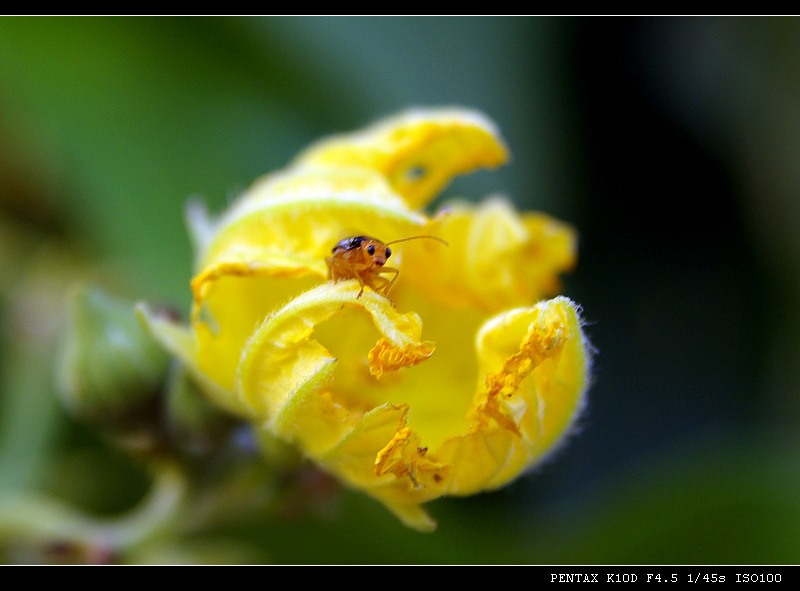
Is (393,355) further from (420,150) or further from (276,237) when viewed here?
(420,150)

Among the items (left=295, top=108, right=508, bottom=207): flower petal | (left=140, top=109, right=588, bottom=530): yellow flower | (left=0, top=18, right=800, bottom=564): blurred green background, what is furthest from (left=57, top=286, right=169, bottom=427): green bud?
(left=0, top=18, right=800, bottom=564): blurred green background

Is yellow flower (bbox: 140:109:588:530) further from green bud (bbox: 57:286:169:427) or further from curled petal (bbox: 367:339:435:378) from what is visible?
green bud (bbox: 57:286:169:427)

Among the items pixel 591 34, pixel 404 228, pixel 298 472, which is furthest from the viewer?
pixel 591 34

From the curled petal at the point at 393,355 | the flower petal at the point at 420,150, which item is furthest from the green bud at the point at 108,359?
the curled petal at the point at 393,355

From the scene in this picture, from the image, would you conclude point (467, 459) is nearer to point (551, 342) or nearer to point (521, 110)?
point (551, 342)

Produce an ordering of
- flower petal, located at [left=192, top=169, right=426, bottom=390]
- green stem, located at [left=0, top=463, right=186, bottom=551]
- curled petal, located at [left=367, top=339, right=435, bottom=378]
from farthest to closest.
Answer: green stem, located at [left=0, top=463, right=186, bottom=551], flower petal, located at [left=192, top=169, right=426, bottom=390], curled petal, located at [left=367, top=339, right=435, bottom=378]

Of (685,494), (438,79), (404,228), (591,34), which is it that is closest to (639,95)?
(591,34)

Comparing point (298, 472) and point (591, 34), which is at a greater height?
point (591, 34)

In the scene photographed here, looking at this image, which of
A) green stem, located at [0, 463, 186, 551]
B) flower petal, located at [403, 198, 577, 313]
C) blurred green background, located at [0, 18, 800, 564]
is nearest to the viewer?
flower petal, located at [403, 198, 577, 313]
